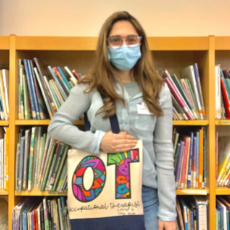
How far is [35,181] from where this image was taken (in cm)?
113

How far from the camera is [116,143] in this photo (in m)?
0.80

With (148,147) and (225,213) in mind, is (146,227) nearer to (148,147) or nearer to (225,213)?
(148,147)

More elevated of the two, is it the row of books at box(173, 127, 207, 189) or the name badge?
the name badge

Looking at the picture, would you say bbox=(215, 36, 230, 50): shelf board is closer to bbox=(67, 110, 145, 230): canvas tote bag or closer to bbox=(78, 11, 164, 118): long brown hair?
bbox=(78, 11, 164, 118): long brown hair

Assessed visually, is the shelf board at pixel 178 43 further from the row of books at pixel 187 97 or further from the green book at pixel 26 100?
the green book at pixel 26 100

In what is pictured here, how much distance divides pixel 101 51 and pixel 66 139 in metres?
0.39

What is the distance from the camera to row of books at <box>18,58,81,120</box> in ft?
3.59

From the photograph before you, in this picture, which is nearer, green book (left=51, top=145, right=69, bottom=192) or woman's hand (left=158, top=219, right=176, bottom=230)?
woman's hand (left=158, top=219, right=176, bottom=230)

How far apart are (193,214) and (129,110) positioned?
696mm

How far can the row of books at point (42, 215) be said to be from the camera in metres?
1.10

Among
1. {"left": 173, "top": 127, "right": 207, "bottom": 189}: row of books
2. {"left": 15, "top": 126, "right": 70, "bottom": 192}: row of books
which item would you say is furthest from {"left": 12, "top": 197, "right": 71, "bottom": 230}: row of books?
{"left": 173, "top": 127, "right": 207, "bottom": 189}: row of books

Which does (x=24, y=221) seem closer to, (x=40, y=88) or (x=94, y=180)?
(x=94, y=180)

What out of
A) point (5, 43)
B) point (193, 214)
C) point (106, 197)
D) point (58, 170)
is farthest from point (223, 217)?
point (5, 43)

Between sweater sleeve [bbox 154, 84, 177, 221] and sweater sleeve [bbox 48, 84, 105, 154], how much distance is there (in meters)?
0.25
